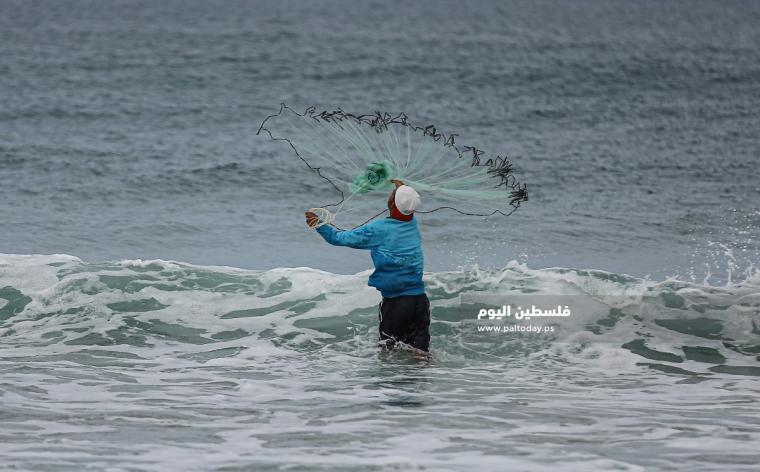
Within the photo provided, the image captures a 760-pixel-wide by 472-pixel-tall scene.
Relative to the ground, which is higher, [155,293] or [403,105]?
[403,105]

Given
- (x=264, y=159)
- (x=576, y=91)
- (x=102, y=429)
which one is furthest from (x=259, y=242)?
(x=576, y=91)

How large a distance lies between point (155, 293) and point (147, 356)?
227 centimetres

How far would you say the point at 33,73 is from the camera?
2862 cm

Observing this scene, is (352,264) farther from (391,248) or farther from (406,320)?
(391,248)

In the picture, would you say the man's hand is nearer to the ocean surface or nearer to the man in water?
the man in water

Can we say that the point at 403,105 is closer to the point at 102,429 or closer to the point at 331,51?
the point at 331,51

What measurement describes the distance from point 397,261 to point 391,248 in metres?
0.12

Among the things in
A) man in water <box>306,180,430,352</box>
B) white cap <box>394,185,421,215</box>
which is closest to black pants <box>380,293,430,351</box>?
man in water <box>306,180,430,352</box>

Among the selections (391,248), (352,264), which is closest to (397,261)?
(391,248)

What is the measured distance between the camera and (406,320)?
32.2 ft

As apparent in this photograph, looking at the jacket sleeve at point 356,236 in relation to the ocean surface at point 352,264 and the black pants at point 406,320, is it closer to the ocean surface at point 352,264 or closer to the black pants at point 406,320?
the black pants at point 406,320

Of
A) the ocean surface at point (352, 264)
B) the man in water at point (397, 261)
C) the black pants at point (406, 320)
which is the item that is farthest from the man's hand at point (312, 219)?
Answer: the ocean surface at point (352, 264)

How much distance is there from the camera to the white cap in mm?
9398

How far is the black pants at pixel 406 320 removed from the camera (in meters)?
9.78
